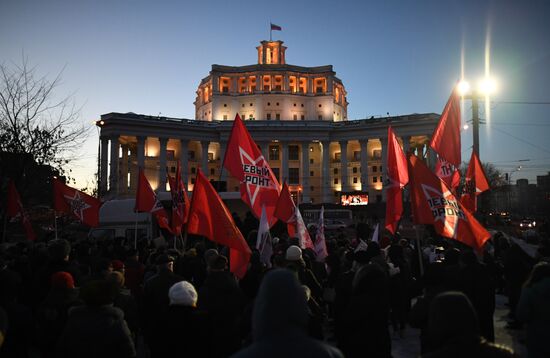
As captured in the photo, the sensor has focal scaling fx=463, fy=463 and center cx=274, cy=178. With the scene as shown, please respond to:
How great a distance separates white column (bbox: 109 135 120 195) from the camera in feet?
226

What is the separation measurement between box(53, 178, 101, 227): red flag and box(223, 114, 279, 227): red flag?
8306mm

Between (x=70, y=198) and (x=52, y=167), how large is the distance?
2.31 meters

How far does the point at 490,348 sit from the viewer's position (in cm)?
289

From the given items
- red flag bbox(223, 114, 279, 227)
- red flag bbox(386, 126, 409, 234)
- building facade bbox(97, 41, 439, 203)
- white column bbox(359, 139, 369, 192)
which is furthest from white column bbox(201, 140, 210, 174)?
red flag bbox(386, 126, 409, 234)

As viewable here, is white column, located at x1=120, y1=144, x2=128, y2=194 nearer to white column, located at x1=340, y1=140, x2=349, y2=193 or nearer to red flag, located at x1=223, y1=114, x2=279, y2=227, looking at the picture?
white column, located at x1=340, y1=140, x2=349, y2=193

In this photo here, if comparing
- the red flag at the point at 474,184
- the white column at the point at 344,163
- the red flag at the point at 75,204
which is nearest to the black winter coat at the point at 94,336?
the red flag at the point at 474,184

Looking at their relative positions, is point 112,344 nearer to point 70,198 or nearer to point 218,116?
point 70,198

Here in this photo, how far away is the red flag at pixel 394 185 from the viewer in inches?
435

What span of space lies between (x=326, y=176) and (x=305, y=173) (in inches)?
140

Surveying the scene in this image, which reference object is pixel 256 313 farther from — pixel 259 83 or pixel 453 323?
pixel 259 83

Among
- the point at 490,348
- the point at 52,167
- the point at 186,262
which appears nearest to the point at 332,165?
the point at 52,167

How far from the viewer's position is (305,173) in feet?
257

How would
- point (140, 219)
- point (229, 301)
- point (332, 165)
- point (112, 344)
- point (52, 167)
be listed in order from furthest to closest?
point (332, 165), point (140, 219), point (52, 167), point (229, 301), point (112, 344)

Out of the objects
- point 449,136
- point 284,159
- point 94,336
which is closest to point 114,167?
point 284,159
